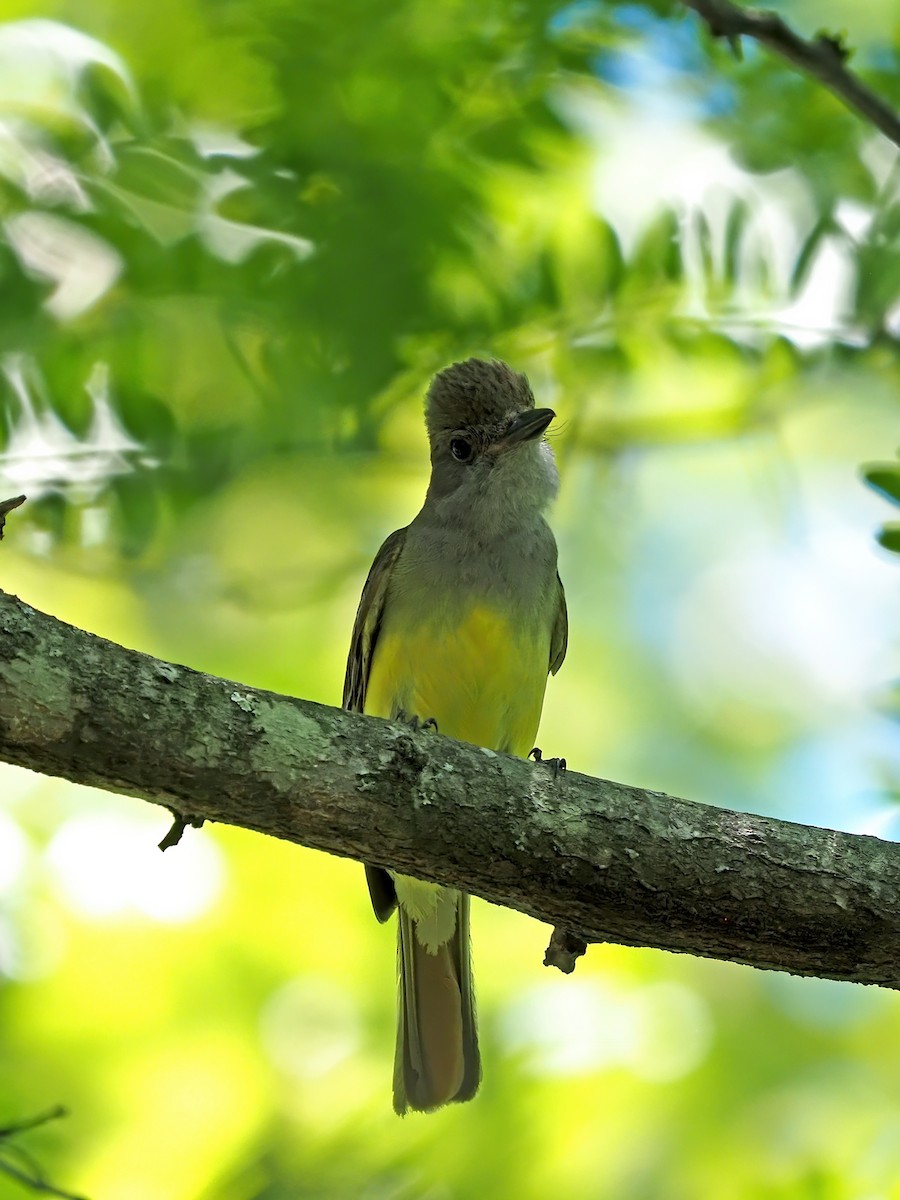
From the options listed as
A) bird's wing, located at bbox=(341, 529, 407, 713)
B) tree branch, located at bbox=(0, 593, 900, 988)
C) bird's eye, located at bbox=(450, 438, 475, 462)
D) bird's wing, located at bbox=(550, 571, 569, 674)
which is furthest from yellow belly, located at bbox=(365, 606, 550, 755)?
tree branch, located at bbox=(0, 593, 900, 988)

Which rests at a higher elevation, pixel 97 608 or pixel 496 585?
pixel 496 585

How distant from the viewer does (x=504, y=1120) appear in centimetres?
589

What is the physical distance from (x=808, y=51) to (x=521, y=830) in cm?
215

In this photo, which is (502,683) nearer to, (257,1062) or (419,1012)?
(419,1012)

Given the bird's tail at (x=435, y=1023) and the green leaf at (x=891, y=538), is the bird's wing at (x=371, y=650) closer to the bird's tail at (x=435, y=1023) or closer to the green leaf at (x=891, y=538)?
the bird's tail at (x=435, y=1023)

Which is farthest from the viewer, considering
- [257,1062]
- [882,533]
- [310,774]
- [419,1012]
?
[257,1062]

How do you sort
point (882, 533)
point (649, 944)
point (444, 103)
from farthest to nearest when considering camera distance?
1. point (444, 103)
2. point (882, 533)
3. point (649, 944)

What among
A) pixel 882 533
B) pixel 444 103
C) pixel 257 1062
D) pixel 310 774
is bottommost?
pixel 257 1062

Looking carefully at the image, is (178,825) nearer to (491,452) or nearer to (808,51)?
(808,51)

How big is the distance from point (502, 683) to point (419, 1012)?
1.46m

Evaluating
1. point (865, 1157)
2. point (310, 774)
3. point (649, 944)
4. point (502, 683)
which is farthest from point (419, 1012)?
point (310, 774)

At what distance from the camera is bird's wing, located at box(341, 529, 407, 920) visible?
213 inches

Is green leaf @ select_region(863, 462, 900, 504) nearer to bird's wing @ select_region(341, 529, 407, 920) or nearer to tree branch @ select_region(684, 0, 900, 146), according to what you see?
tree branch @ select_region(684, 0, 900, 146)

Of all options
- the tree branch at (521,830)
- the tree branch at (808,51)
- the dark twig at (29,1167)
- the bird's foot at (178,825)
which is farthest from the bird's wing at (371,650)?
the tree branch at (808,51)
